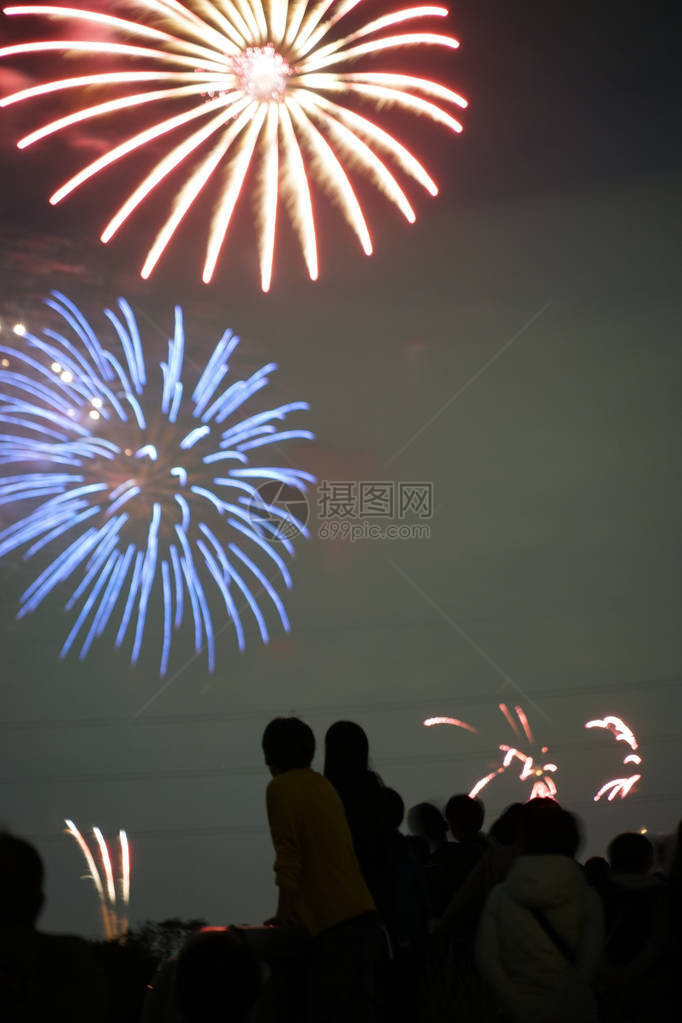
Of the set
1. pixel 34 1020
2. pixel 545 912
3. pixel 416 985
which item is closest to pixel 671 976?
pixel 545 912

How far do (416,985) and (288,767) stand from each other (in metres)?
1.57

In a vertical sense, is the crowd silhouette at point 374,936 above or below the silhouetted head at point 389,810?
below

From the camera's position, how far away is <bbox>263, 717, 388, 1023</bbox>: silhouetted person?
4.41 m

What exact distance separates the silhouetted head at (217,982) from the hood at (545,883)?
151 centimetres

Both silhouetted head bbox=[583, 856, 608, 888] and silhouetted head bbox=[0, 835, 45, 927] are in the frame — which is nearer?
silhouetted head bbox=[0, 835, 45, 927]

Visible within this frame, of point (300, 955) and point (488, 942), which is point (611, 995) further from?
point (300, 955)

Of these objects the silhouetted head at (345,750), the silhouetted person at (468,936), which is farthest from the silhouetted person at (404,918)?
the silhouetted head at (345,750)

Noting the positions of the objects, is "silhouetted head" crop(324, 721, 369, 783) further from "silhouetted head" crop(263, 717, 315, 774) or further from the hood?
the hood

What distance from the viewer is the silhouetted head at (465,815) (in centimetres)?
639

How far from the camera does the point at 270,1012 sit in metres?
4.34

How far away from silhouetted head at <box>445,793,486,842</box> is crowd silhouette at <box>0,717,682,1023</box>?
0.53 metres

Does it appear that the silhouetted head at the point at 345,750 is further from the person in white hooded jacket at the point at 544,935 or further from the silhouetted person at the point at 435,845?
the silhouetted person at the point at 435,845

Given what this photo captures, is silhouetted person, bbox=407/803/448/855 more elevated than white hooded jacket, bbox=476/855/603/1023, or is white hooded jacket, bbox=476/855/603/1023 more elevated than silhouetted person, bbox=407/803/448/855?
silhouetted person, bbox=407/803/448/855

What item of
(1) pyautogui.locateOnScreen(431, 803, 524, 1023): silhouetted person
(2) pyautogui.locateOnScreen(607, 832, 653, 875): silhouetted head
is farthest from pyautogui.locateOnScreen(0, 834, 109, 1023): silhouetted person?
(2) pyautogui.locateOnScreen(607, 832, 653, 875): silhouetted head
